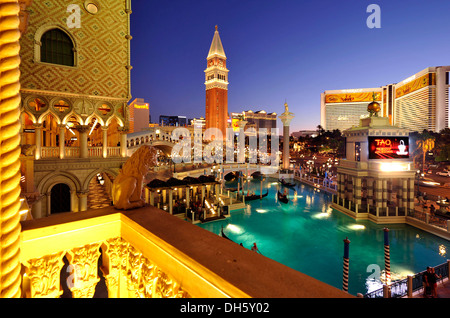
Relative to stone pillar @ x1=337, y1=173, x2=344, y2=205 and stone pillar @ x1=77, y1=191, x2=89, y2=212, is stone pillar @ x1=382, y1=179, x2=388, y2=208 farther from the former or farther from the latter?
stone pillar @ x1=77, y1=191, x2=89, y2=212

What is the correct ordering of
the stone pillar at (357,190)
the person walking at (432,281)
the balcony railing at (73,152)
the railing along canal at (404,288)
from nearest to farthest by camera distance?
1. the person walking at (432,281)
2. the railing along canal at (404,288)
3. the balcony railing at (73,152)
4. the stone pillar at (357,190)

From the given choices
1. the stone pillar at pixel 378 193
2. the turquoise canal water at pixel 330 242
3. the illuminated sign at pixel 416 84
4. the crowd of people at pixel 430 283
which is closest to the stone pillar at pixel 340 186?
the turquoise canal water at pixel 330 242

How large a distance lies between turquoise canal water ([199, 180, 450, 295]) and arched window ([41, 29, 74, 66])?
1233cm

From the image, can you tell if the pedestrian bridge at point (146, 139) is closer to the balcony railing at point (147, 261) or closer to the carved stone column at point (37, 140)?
the carved stone column at point (37, 140)

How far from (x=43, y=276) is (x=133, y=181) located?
1.27 metres

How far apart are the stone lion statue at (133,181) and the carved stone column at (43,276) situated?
0.81 m

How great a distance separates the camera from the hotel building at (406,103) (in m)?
55.0

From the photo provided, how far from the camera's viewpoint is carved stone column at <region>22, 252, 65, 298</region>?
218 cm

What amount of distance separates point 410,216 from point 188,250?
1952 cm

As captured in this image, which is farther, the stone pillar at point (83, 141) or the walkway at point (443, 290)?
the stone pillar at point (83, 141)

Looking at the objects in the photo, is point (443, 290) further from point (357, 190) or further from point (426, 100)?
point (426, 100)

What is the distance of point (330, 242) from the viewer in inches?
560

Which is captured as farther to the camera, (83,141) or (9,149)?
(83,141)

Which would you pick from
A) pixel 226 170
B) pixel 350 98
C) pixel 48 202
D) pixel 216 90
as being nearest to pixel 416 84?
pixel 350 98
